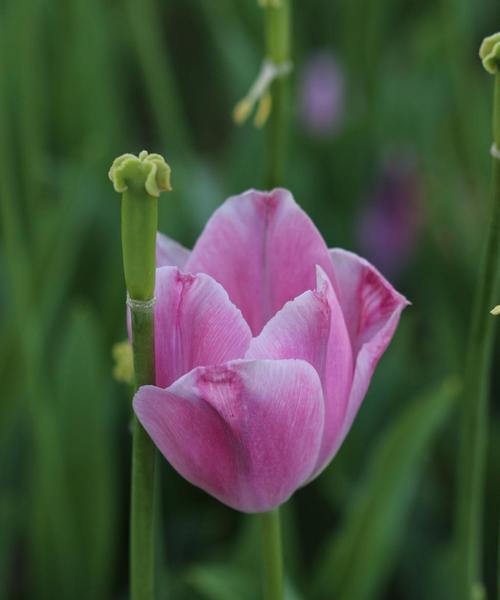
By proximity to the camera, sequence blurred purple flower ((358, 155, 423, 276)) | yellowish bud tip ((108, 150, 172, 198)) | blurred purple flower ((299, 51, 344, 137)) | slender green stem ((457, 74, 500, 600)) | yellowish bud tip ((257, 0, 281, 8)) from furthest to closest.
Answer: blurred purple flower ((299, 51, 344, 137)) → blurred purple flower ((358, 155, 423, 276)) → yellowish bud tip ((257, 0, 281, 8)) → slender green stem ((457, 74, 500, 600)) → yellowish bud tip ((108, 150, 172, 198))

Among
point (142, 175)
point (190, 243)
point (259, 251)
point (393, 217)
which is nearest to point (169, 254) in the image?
point (259, 251)

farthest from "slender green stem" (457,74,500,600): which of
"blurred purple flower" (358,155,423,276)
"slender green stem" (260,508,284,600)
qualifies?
"blurred purple flower" (358,155,423,276)

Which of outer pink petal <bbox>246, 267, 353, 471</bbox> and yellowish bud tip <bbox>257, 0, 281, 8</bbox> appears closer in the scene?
outer pink petal <bbox>246, 267, 353, 471</bbox>

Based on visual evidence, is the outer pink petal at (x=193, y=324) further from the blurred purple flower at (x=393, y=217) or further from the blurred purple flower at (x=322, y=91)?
the blurred purple flower at (x=322, y=91)

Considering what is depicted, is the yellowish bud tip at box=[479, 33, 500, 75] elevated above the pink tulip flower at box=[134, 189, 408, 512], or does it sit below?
above

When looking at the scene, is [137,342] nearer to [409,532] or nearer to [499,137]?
[499,137]

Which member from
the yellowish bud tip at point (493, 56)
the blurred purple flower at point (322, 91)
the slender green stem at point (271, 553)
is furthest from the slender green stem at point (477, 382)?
the blurred purple flower at point (322, 91)

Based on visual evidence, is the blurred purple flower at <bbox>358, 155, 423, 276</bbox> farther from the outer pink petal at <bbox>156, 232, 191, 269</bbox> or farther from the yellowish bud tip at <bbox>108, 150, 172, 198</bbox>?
the yellowish bud tip at <bbox>108, 150, 172, 198</bbox>
